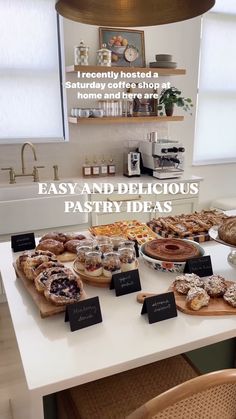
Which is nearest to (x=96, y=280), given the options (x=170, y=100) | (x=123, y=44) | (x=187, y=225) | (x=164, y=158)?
(x=187, y=225)

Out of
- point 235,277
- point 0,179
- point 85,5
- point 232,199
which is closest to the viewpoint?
point 85,5

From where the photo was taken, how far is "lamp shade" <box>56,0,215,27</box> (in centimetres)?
123

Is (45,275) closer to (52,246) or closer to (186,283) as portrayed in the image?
(52,246)

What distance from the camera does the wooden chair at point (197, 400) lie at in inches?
28.3

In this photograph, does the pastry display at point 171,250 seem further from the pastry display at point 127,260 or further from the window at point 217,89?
the window at point 217,89

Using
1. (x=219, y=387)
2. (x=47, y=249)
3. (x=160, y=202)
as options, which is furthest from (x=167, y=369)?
(x=160, y=202)

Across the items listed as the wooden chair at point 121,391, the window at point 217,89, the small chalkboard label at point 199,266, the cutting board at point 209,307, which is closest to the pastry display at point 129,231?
the small chalkboard label at point 199,266

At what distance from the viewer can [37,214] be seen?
8.94 ft

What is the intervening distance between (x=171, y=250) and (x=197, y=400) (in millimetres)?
794

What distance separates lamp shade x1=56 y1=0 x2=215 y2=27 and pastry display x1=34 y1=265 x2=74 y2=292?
919 mm

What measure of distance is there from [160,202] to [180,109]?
1.28 meters

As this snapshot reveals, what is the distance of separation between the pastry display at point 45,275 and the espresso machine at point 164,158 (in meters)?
2.17

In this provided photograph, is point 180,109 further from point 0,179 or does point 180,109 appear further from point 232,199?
A: point 0,179

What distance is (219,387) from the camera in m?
0.78
